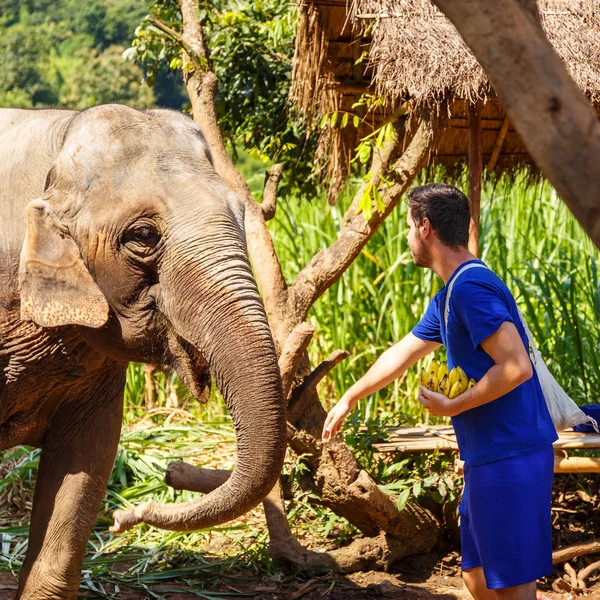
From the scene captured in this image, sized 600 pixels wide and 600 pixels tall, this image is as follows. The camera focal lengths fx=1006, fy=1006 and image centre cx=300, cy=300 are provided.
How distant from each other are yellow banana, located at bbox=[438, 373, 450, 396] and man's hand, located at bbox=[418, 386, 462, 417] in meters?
0.09

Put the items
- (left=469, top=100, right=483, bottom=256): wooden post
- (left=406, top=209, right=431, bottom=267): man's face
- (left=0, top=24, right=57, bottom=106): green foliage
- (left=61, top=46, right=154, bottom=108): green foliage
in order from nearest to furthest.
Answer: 1. (left=406, top=209, right=431, bottom=267): man's face
2. (left=469, top=100, right=483, bottom=256): wooden post
3. (left=61, top=46, right=154, bottom=108): green foliage
4. (left=0, top=24, right=57, bottom=106): green foliage

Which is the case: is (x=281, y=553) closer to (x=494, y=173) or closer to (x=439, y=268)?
(x=439, y=268)

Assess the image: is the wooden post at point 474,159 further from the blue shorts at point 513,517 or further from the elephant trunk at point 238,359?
the elephant trunk at point 238,359

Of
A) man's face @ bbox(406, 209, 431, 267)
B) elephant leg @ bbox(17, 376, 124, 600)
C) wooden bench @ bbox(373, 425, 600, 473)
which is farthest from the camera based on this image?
wooden bench @ bbox(373, 425, 600, 473)

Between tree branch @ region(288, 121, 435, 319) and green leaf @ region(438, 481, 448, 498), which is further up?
tree branch @ region(288, 121, 435, 319)

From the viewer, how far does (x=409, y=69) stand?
4.68 metres

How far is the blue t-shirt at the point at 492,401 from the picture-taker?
3.11 m

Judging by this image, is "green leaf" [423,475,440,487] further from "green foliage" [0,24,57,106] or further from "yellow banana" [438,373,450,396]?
"green foliage" [0,24,57,106]

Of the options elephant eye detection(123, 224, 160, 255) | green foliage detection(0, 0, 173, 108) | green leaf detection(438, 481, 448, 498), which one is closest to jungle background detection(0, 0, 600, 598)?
green leaf detection(438, 481, 448, 498)

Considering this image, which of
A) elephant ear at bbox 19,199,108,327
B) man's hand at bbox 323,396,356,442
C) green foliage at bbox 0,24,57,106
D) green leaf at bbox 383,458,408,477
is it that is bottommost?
green leaf at bbox 383,458,408,477

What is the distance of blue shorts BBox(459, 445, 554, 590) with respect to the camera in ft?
10.4

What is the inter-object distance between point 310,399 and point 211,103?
1.58 meters

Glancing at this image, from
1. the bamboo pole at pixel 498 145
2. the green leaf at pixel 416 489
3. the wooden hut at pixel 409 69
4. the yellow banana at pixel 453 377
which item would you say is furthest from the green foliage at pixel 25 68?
the yellow banana at pixel 453 377

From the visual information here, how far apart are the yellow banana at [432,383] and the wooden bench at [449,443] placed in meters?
1.23
